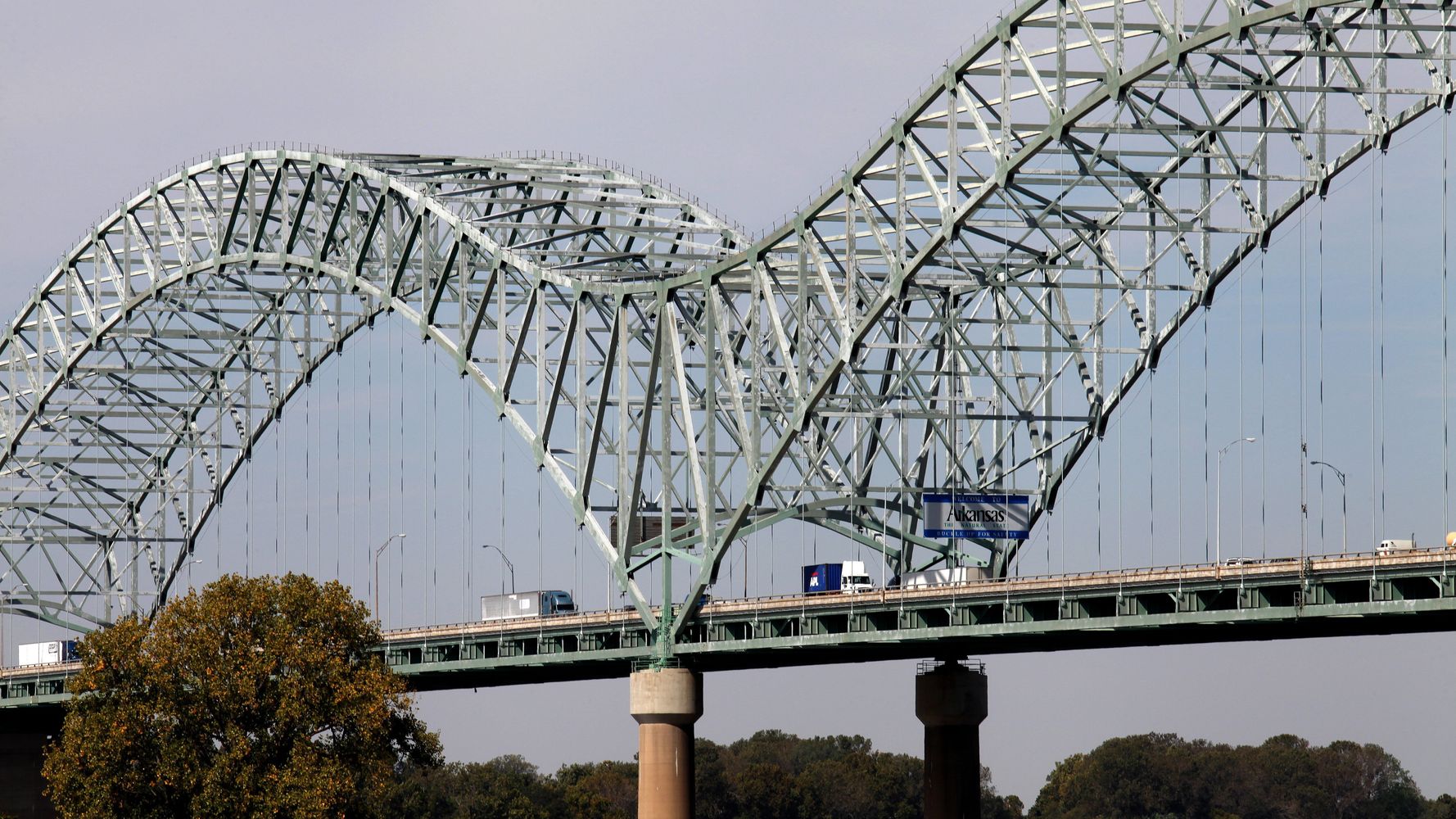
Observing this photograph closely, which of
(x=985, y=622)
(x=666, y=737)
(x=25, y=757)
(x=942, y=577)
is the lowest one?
(x=666, y=737)

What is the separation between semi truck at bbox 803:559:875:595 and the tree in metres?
20.3

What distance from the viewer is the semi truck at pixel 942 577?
101562 millimetres

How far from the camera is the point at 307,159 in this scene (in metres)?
125

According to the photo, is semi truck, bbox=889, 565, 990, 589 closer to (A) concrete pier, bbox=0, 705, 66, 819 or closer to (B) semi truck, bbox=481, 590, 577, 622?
(B) semi truck, bbox=481, 590, 577, 622

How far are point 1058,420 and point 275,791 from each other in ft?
117

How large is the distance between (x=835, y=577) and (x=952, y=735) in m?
8.81

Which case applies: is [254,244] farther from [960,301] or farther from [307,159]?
[960,301]

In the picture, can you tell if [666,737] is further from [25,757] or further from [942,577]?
[25,757]

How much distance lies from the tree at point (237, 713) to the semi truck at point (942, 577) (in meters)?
20.5

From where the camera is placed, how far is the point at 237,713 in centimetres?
9694

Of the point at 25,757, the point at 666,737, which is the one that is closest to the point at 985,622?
the point at 666,737

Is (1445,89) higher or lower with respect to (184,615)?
higher

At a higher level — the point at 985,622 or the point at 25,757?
the point at 985,622

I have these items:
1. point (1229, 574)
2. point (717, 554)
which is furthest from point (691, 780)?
point (1229, 574)
